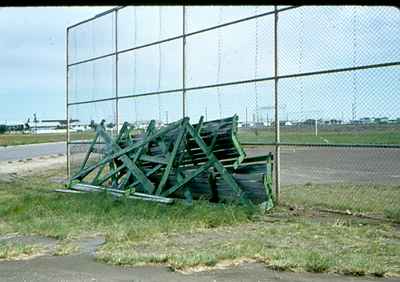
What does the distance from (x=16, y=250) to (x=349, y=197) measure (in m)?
6.55

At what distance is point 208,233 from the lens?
315 inches

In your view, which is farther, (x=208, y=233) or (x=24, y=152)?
(x=24, y=152)

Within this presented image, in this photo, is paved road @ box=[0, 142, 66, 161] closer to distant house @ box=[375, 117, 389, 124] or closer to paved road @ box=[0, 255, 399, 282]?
distant house @ box=[375, 117, 389, 124]

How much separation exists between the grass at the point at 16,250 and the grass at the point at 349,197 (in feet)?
16.9

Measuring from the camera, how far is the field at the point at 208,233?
6078 millimetres

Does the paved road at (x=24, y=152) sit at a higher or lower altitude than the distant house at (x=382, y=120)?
lower

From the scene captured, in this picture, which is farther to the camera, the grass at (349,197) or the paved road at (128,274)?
the grass at (349,197)

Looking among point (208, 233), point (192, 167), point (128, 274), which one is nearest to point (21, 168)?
point (192, 167)

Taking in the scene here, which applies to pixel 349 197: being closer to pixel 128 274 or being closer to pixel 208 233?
pixel 208 233

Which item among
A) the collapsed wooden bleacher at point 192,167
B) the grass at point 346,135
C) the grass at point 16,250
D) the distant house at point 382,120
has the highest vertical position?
the distant house at point 382,120

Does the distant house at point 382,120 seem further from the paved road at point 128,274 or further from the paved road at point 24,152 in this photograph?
the paved road at point 24,152

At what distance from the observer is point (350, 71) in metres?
9.12

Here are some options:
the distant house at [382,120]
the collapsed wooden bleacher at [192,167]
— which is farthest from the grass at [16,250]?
the distant house at [382,120]

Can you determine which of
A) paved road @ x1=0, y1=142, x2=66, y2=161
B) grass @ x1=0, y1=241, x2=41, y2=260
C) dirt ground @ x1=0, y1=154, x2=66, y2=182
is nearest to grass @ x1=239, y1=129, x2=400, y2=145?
grass @ x1=0, y1=241, x2=41, y2=260
